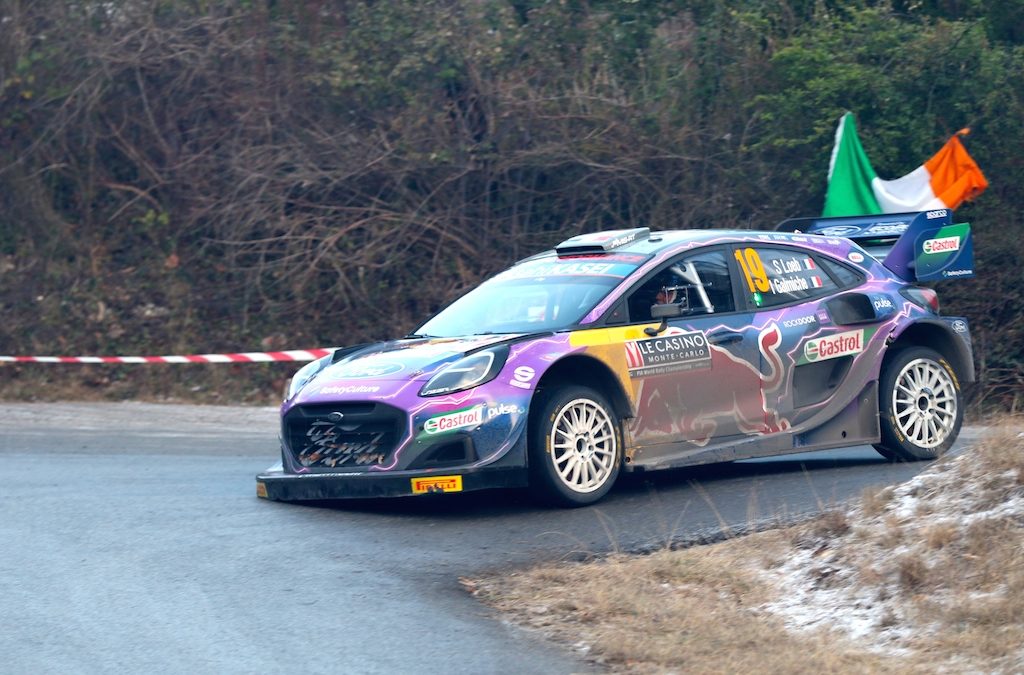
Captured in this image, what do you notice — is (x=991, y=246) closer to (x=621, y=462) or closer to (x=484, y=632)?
(x=621, y=462)

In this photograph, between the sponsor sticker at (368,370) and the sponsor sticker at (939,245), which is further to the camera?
the sponsor sticker at (939,245)

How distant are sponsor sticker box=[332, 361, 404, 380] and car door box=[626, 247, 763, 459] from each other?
4.62ft

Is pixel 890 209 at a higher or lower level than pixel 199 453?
higher

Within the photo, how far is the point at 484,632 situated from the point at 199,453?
6.09 m

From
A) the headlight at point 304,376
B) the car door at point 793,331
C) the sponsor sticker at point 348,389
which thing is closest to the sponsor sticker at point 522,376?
the sponsor sticker at point 348,389

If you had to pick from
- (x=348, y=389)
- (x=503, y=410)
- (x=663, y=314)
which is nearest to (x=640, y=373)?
(x=663, y=314)

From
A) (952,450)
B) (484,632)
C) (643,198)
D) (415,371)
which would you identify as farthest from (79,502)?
(643,198)

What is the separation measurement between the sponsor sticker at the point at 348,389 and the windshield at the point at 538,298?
994 millimetres

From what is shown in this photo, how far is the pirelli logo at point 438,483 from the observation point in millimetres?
7438

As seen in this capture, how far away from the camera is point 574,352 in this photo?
7902 millimetres

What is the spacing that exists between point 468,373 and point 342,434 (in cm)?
82

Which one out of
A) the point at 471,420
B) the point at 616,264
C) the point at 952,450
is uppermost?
the point at 616,264

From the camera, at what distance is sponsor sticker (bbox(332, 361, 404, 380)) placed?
7.87 metres

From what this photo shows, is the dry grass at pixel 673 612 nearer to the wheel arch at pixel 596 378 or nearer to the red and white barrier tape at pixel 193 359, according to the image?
the wheel arch at pixel 596 378
